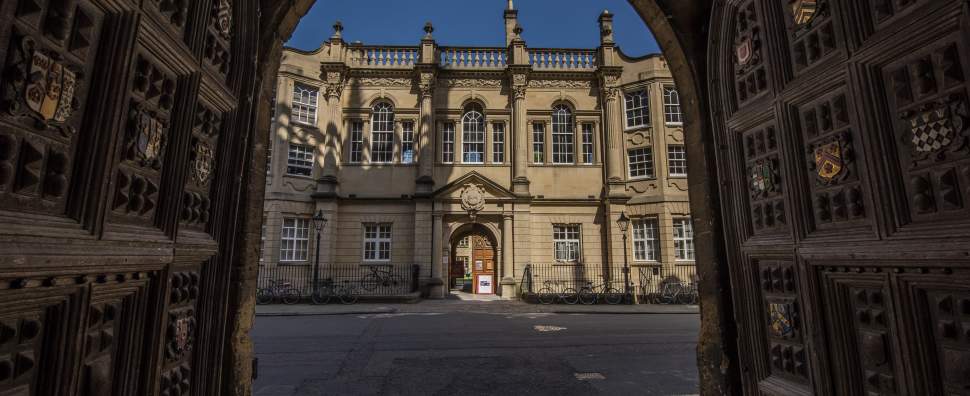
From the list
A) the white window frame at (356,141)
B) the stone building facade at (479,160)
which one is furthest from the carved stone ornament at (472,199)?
the white window frame at (356,141)

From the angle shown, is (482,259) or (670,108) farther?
(482,259)

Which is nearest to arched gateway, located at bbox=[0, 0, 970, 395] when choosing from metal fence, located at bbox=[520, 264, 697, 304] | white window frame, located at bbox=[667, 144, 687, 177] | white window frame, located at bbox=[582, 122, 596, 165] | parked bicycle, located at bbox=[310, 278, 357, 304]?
parked bicycle, located at bbox=[310, 278, 357, 304]

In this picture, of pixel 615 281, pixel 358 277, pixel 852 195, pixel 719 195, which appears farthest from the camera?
pixel 358 277

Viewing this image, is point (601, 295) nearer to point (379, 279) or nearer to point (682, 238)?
point (682, 238)

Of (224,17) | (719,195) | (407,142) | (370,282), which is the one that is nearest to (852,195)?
(719,195)

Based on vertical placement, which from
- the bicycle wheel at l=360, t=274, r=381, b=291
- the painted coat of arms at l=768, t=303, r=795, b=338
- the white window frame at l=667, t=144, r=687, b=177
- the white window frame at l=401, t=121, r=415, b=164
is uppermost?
the white window frame at l=401, t=121, r=415, b=164

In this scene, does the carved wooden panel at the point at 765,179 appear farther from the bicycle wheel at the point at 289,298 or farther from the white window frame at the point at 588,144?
the white window frame at the point at 588,144

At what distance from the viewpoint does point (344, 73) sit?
1936cm

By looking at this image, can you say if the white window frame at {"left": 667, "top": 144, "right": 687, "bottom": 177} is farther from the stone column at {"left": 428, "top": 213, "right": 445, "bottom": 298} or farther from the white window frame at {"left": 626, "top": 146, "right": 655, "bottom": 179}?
the stone column at {"left": 428, "top": 213, "right": 445, "bottom": 298}

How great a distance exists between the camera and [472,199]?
59.6ft

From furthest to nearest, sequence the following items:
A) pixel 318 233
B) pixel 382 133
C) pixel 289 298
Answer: pixel 382 133, pixel 318 233, pixel 289 298

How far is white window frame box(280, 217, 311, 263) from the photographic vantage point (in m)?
17.9

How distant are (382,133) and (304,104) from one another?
12.5ft

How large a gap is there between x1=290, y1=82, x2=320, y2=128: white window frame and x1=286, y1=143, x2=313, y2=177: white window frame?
1.15 meters
